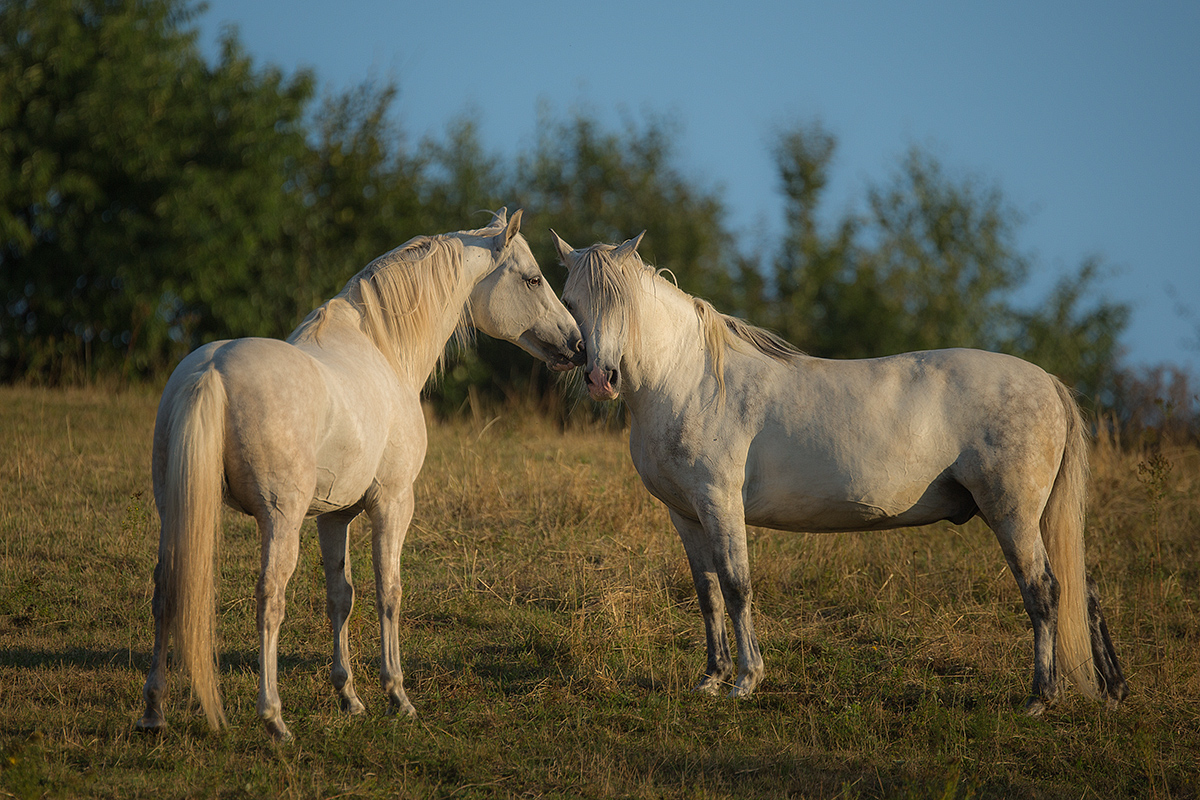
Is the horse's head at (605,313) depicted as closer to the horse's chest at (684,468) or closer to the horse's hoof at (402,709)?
the horse's chest at (684,468)

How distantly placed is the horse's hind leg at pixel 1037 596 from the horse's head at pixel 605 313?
216cm

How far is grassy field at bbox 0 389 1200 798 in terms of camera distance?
3746mm

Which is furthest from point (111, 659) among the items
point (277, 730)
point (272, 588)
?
point (272, 588)

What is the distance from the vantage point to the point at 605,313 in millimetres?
4629

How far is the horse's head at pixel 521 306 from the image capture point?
5.00 metres

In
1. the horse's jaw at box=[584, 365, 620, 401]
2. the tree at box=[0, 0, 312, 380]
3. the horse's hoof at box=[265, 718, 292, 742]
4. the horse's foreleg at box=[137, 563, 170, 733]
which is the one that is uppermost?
the tree at box=[0, 0, 312, 380]

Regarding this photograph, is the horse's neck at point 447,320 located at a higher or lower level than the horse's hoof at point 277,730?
higher

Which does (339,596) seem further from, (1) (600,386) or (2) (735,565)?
(2) (735,565)

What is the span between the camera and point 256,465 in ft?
11.7

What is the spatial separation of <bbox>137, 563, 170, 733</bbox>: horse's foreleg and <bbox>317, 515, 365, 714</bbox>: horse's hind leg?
777 millimetres

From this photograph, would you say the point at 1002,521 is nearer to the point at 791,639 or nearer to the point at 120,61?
the point at 791,639

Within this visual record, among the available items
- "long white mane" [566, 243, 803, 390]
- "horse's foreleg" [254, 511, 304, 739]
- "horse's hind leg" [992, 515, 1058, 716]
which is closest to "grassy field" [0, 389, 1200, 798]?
"horse's hind leg" [992, 515, 1058, 716]

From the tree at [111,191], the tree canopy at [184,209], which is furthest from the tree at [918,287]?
the tree at [111,191]

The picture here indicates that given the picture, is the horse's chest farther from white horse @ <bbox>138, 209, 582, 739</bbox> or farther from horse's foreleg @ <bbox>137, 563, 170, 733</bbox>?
horse's foreleg @ <bbox>137, 563, 170, 733</bbox>
